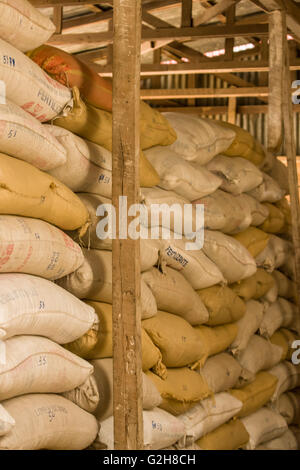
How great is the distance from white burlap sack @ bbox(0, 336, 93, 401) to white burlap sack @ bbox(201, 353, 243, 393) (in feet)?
4.53

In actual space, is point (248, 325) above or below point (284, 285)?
below

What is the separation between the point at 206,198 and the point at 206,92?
3820mm

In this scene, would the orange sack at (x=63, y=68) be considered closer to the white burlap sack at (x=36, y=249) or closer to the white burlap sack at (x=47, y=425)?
the white burlap sack at (x=36, y=249)

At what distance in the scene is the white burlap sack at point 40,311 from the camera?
259 cm

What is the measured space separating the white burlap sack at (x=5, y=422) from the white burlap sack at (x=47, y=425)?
105mm

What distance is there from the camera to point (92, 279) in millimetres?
3209

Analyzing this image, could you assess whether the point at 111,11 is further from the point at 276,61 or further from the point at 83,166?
the point at 83,166

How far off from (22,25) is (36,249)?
906 millimetres

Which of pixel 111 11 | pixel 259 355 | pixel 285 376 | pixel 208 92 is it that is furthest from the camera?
pixel 208 92

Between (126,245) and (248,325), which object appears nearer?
(126,245)

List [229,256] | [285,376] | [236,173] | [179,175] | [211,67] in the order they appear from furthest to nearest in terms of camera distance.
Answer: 1. [211,67]
2. [285,376]
3. [236,173]
4. [229,256]
5. [179,175]

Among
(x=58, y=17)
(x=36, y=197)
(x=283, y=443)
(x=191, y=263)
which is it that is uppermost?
(x=58, y=17)

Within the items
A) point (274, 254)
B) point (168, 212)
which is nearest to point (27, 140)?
point (168, 212)
